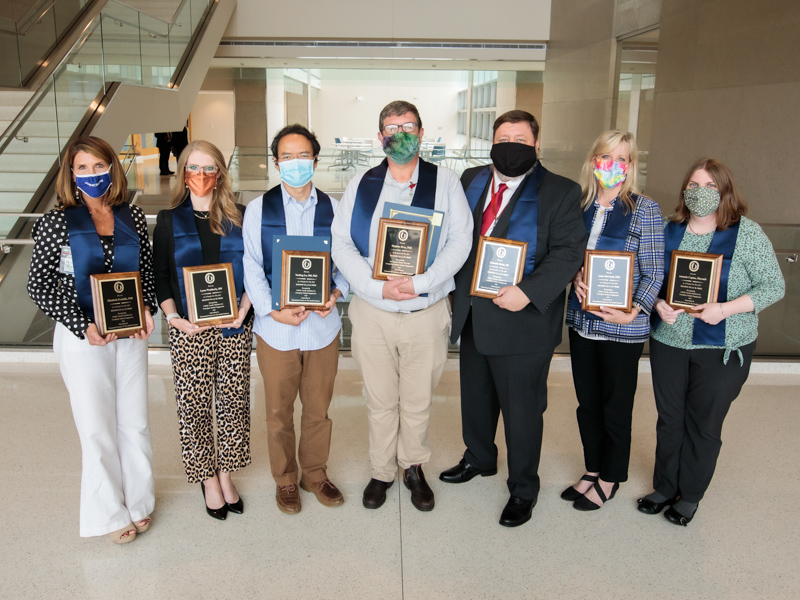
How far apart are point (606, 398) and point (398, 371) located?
994mm

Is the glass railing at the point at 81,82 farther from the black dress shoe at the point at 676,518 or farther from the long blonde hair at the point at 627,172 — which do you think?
the black dress shoe at the point at 676,518

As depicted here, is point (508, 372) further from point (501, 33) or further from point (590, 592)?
point (501, 33)

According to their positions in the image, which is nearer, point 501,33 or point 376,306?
point 376,306

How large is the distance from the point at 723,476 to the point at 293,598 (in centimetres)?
238

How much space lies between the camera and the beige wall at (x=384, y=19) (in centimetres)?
1276

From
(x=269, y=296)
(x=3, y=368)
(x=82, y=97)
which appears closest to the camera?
(x=269, y=296)

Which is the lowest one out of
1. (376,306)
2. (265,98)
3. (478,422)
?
(478,422)

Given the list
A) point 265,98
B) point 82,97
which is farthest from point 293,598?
point 265,98

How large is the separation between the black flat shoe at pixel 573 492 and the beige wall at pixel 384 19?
11703 mm

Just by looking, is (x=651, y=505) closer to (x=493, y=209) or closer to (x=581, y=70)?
(x=493, y=209)

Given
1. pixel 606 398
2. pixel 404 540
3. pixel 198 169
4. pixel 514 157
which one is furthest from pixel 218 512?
pixel 514 157

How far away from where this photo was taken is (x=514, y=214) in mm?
2734

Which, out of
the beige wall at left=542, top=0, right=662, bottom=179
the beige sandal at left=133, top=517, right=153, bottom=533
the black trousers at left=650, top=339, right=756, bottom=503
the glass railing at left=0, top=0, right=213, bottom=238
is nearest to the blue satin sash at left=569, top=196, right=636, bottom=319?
the black trousers at left=650, top=339, right=756, bottom=503

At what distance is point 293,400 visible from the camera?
2936 mm
